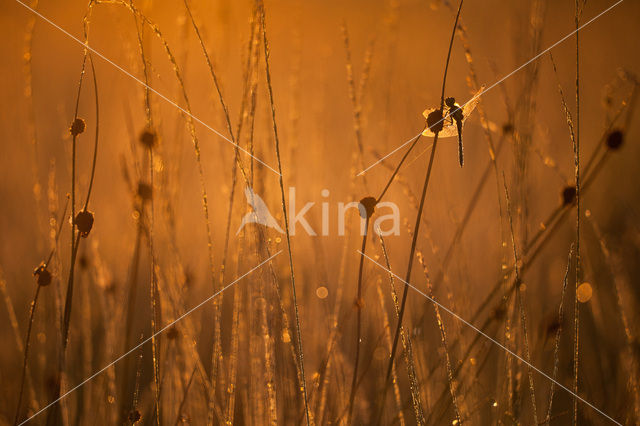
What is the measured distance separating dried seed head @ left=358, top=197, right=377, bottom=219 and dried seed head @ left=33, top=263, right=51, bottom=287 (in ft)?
2.47

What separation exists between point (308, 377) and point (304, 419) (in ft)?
1.09

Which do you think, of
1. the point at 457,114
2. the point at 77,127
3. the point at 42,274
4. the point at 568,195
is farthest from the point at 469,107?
the point at 42,274

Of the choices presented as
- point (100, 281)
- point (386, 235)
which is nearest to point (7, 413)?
point (100, 281)

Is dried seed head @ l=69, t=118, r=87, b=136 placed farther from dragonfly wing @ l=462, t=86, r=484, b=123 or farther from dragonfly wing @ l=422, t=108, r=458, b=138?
dragonfly wing @ l=462, t=86, r=484, b=123

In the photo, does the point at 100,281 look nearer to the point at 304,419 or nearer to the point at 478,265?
the point at 304,419

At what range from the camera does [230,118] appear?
1.14 metres

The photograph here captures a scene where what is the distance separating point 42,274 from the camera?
42.0 inches

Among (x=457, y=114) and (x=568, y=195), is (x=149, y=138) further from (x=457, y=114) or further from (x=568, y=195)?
(x=568, y=195)

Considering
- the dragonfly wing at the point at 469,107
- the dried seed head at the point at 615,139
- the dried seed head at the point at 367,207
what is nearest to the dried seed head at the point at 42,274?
the dried seed head at the point at 367,207

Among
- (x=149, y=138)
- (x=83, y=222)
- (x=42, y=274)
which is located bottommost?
(x=42, y=274)

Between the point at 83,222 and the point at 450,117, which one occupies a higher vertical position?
the point at 450,117

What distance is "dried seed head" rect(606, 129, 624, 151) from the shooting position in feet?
3.95

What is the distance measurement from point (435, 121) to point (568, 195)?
1.39ft

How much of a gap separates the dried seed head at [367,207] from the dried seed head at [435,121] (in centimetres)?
23
